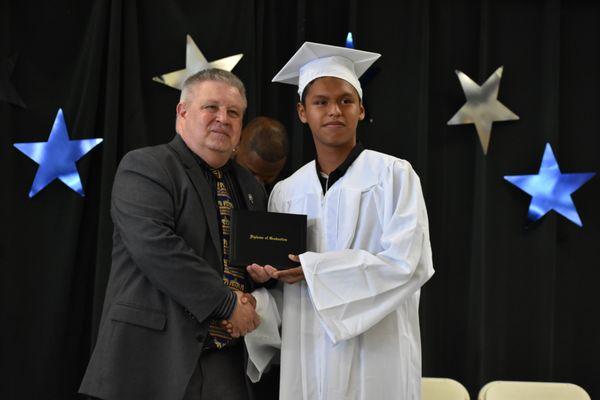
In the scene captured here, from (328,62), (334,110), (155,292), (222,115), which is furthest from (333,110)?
(155,292)

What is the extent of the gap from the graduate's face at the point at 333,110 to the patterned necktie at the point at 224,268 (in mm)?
439

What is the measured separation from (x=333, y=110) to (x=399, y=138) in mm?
1504

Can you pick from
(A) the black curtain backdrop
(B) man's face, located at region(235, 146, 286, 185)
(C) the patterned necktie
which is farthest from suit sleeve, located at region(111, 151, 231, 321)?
(A) the black curtain backdrop

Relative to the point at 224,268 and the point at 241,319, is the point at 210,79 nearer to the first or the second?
the point at 224,268

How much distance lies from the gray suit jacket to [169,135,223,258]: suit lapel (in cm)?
2

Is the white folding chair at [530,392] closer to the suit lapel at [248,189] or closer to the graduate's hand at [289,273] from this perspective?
the graduate's hand at [289,273]

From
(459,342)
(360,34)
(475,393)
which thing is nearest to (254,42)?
(360,34)

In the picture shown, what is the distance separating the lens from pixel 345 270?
242cm

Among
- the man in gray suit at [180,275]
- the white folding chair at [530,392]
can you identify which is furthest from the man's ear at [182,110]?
the white folding chair at [530,392]

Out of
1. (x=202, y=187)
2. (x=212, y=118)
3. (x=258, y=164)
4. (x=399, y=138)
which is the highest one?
(x=399, y=138)

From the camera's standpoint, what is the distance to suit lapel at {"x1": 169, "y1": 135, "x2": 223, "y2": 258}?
245 centimetres

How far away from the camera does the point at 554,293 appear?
4.15 meters

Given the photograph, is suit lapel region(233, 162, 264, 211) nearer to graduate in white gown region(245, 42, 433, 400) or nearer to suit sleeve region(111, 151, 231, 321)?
graduate in white gown region(245, 42, 433, 400)

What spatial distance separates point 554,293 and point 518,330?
0.32 metres
